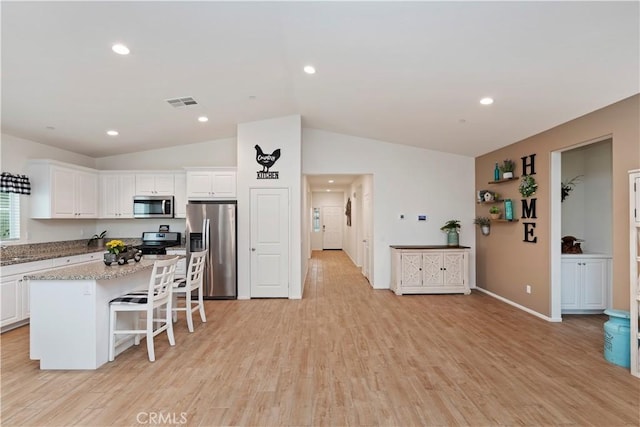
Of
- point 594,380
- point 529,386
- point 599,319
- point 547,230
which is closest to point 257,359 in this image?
point 529,386

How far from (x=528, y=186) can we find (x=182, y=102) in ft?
17.0

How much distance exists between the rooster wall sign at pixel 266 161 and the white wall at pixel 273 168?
0.21 feet

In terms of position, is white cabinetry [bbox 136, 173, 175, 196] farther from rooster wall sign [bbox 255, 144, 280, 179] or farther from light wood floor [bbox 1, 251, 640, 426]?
light wood floor [bbox 1, 251, 640, 426]

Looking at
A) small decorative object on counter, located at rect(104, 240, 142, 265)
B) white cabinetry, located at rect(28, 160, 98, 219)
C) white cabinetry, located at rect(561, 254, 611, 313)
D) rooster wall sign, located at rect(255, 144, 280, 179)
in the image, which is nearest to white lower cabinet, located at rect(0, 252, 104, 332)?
white cabinetry, located at rect(28, 160, 98, 219)

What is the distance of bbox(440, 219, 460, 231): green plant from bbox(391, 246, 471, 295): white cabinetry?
504 millimetres

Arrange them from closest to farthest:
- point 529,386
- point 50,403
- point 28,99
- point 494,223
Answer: point 50,403, point 529,386, point 28,99, point 494,223

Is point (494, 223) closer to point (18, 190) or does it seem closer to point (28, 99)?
point (28, 99)

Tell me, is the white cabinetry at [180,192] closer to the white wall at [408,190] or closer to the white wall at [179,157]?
the white wall at [179,157]

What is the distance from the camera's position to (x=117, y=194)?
20.4 ft

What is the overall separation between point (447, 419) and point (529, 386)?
0.97 metres

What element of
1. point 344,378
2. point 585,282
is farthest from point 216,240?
point 585,282

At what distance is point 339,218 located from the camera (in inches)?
570

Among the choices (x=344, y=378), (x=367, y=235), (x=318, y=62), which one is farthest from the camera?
(x=367, y=235)

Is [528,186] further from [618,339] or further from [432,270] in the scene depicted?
[618,339]
